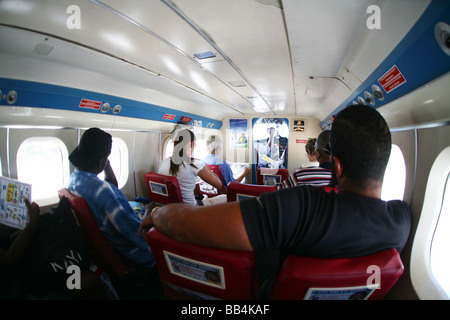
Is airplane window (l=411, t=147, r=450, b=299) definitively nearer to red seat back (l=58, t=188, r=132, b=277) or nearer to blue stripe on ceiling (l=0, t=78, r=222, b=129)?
red seat back (l=58, t=188, r=132, b=277)

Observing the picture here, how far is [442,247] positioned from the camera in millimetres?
1330

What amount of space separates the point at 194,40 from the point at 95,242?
2.04 meters

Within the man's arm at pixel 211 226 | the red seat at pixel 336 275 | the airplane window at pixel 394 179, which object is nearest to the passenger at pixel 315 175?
the airplane window at pixel 394 179

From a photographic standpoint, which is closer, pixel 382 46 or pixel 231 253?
pixel 231 253

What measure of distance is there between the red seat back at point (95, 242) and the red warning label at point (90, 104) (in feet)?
4.66

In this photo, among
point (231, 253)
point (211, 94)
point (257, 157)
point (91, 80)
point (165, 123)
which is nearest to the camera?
point (231, 253)

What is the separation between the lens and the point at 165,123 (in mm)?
4602

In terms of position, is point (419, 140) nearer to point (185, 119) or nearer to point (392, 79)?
point (392, 79)

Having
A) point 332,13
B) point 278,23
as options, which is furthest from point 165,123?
point 332,13

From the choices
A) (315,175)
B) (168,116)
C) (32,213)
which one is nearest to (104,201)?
(32,213)

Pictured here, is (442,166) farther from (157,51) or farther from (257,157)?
(257,157)

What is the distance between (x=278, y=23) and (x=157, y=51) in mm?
1264

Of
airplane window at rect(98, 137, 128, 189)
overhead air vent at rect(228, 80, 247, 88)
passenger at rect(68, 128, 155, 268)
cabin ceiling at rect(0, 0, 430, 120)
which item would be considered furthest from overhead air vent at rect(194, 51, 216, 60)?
airplane window at rect(98, 137, 128, 189)

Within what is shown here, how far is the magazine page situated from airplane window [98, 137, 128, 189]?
99.3 inches
